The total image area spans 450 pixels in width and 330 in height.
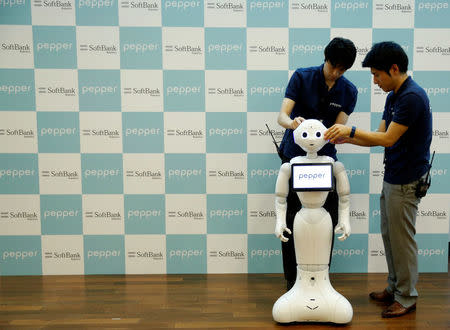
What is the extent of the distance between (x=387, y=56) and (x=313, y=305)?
144 cm

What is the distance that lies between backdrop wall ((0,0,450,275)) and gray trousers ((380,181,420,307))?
74 centimetres

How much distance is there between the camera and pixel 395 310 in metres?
2.47

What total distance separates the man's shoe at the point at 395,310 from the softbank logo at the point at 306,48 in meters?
1.79

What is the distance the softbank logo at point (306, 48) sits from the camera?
3.10 meters

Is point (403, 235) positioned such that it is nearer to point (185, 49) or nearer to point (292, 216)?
point (292, 216)

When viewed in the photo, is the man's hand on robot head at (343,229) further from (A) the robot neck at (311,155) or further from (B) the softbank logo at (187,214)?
(B) the softbank logo at (187,214)

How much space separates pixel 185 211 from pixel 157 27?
137 centimetres

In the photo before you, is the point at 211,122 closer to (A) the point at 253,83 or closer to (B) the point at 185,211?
(A) the point at 253,83

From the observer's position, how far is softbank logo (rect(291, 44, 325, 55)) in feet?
10.2

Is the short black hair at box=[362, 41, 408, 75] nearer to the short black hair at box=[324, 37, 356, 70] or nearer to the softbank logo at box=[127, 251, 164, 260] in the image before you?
the short black hair at box=[324, 37, 356, 70]

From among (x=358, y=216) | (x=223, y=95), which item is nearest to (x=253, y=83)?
(x=223, y=95)

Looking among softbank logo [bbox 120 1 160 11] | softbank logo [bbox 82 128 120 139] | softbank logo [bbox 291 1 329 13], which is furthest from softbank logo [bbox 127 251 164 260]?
softbank logo [bbox 291 1 329 13]

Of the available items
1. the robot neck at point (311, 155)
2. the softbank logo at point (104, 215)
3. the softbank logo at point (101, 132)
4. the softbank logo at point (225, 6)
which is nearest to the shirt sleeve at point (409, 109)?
the robot neck at point (311, 155)

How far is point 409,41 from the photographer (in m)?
3.12
